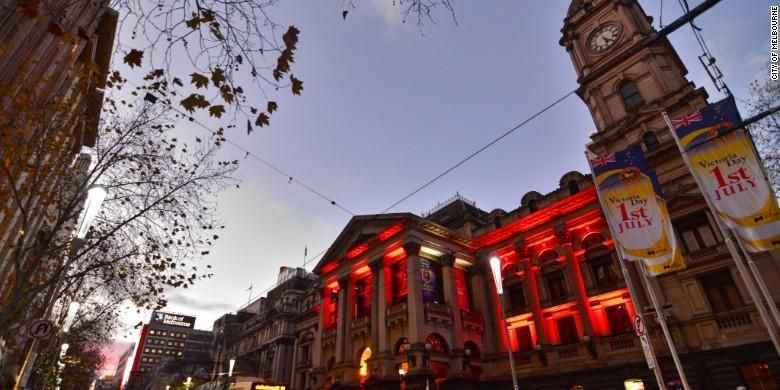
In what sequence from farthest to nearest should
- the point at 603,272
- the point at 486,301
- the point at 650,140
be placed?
the point at 486,301 → the point at 603,272 → the point at 650,140

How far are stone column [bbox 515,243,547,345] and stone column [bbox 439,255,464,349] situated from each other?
16.6ft

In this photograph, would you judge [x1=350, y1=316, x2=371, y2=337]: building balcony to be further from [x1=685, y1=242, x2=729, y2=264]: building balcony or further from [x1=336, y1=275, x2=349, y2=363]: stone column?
[x1=685, y1=242, x2=729, y2=264]: building balcony

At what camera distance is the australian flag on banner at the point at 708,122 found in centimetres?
1432

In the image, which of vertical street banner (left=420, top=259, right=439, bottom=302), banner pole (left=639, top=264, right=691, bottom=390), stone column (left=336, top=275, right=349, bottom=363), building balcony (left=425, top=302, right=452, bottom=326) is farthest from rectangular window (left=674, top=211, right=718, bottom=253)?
stone column (left=336, top=275, right=349, bottom=363)

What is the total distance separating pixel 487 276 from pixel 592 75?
1733 cm

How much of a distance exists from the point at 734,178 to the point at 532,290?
49.4ft

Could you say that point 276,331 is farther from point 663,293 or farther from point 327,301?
point 663,293

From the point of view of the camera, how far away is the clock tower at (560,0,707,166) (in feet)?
77.2

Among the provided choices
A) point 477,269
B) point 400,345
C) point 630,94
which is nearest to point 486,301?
point 477,269

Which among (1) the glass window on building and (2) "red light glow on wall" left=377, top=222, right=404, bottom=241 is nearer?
(1) the glass window on building

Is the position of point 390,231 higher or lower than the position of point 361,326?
higher

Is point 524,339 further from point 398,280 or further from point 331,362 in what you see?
point 331,362

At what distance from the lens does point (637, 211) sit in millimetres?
16172

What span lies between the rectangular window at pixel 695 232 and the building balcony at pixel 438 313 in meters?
14.9
